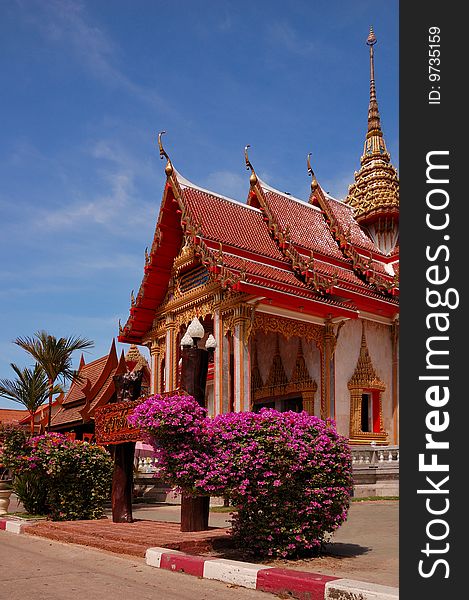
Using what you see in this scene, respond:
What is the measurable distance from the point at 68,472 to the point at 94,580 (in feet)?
18.2

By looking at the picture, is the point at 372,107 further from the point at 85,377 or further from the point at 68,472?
the point at 68,472

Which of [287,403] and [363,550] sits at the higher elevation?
[287,403]

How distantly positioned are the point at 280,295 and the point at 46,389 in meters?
10.4

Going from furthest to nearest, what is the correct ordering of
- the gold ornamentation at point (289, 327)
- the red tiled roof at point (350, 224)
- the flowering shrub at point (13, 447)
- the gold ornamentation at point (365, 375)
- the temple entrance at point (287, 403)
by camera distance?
1. the red tiled roof at point (350, 224)
2. the temple entrance at point (287, 403)
3. the gold ornamentation at point (365, 375)
4. the gold ornamentation at point (289, 327)
5. the flowering shrub at point (13, 447)

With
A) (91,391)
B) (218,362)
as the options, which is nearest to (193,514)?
(218,362)

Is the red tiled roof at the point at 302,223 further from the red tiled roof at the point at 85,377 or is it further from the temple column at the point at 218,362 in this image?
the red tiled roof at the point at 85,377

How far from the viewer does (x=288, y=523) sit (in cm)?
684

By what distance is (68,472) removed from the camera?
11562mm

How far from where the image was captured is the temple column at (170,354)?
64.8ft

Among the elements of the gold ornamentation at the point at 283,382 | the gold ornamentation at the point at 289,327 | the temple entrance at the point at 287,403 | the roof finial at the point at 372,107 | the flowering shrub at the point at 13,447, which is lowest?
the flowering shrub at the point at 13,447

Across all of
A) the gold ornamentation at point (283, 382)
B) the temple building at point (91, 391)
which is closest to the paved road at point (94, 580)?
the gold ornamentation at point (283, 382)

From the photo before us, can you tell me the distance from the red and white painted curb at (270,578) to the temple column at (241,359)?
29.8 feet

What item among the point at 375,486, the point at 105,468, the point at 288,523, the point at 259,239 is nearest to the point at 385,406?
the point at 375,486

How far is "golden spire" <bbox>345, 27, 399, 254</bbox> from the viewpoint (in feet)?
78.6
